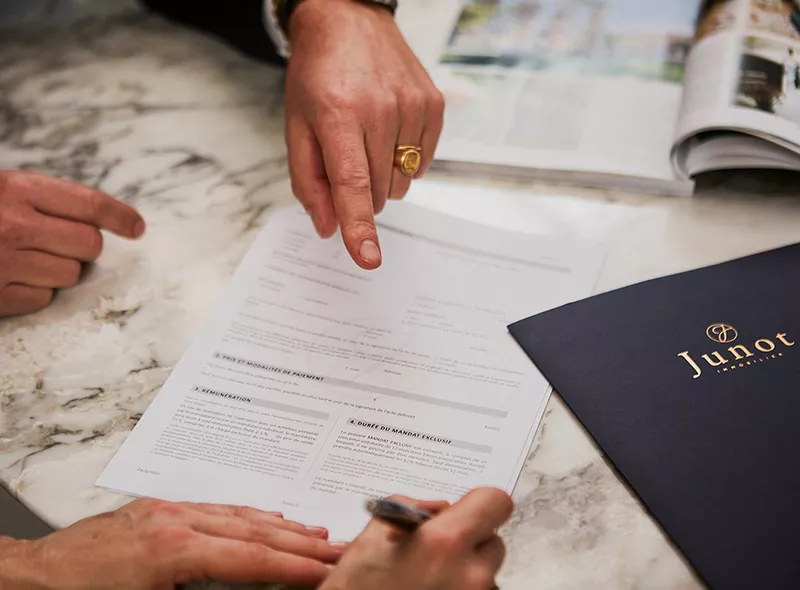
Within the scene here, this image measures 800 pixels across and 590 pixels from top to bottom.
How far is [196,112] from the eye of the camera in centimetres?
90

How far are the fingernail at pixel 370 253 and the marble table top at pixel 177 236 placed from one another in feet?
0.49

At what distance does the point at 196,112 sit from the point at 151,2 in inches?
9.2

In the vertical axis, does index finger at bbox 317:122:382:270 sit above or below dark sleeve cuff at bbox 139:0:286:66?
above

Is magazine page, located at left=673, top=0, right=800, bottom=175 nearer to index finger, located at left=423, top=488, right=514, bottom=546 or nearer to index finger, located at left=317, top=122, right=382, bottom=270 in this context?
index finger, located at left=317, top=122, right=382, bottom=270

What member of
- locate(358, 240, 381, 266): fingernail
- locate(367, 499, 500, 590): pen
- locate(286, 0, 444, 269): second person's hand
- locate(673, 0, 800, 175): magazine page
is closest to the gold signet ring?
locate(286, 0, 444, 269): second person's hand

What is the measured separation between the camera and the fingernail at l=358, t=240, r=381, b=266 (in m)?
0.63

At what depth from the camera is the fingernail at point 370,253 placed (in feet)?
2.05

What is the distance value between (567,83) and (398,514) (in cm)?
57

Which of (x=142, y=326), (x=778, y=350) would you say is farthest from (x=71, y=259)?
(x=778, y=350)

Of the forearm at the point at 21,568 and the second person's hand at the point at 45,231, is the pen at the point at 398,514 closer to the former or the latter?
the forearm at the point at 21,568

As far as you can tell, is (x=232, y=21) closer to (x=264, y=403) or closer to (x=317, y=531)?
(x=264, y=403)

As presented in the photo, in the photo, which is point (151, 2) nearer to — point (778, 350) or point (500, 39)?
point (500, 39)

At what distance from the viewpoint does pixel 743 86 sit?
0.74 m

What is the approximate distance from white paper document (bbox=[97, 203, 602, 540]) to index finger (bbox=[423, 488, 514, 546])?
67 mm
